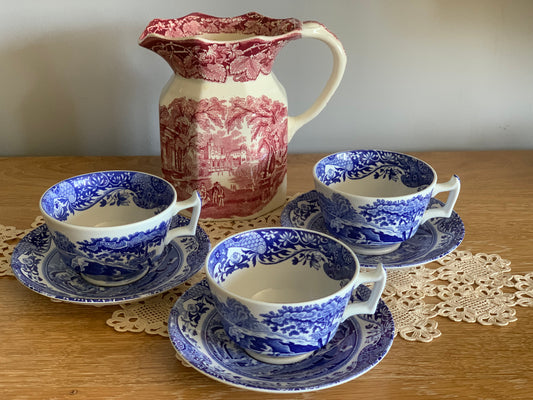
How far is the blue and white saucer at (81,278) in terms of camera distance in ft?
1.79

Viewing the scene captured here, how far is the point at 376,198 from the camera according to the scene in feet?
1.92

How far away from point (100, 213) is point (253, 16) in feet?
0.98

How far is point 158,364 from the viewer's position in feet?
1.61

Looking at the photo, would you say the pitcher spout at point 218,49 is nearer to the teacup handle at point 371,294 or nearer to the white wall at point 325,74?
the white wall at point 325,74

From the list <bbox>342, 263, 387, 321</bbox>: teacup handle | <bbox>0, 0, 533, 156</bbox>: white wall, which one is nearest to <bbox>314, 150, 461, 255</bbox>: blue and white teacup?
<bbox>342, 263, 387, 321</bbox>: teacup handle

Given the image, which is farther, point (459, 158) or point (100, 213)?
point (459, 158)

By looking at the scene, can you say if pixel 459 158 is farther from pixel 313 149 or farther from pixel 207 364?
pixel 207 364

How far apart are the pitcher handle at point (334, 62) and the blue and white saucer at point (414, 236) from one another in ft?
0.31

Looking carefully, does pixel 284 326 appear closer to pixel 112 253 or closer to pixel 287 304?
pixel 287 304

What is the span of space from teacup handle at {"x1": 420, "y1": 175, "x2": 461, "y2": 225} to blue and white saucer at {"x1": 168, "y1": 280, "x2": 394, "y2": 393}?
153mm

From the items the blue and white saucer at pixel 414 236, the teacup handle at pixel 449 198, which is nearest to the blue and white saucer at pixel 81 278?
the blue and white saucer at pixel 414 236

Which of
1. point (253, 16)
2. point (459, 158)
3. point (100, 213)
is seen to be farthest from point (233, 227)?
point (459, 158)

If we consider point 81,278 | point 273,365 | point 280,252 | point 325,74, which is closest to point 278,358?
point 273,365

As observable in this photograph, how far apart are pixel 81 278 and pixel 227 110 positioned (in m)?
0.23
